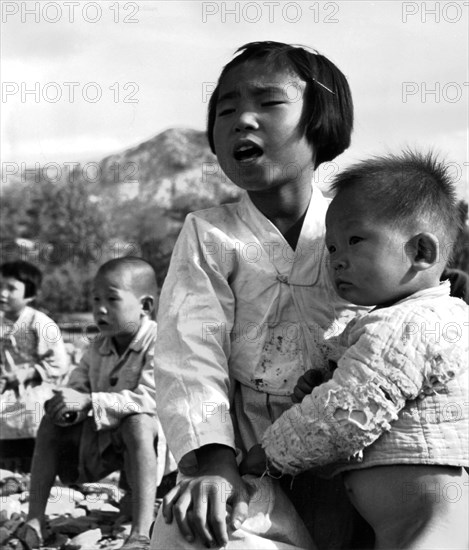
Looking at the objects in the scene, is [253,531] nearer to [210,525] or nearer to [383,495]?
[210,525]

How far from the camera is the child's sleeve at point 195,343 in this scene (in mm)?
2006

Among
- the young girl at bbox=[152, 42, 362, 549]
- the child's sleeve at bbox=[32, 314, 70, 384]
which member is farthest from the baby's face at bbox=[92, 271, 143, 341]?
the young girl at bbox=[152, 42, 362, 549]

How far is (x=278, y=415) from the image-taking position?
2.09m

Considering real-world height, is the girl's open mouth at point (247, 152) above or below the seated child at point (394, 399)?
above

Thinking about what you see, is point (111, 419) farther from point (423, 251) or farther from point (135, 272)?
point (423, 251)

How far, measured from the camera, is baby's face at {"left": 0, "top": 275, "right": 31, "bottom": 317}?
233 inches

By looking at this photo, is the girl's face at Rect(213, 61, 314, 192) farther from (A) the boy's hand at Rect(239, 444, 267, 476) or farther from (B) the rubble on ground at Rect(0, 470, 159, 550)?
(B) the rubble on ground at Rect(0, 470, 159, 550)

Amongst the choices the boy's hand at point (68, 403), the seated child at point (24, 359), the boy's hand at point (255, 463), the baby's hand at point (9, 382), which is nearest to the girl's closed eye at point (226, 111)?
the boy's hand at point (255, 463)

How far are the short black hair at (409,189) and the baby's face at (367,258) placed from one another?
0.08 feet

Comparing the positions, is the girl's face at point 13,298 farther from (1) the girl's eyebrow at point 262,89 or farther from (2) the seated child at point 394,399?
(2) the seated child at point 394,399

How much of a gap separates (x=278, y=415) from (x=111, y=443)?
181 cm

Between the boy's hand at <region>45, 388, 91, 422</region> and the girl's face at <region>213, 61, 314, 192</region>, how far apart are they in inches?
69.7

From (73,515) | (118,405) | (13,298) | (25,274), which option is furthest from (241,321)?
(25,274)

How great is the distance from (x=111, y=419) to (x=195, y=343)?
175 centimetres
